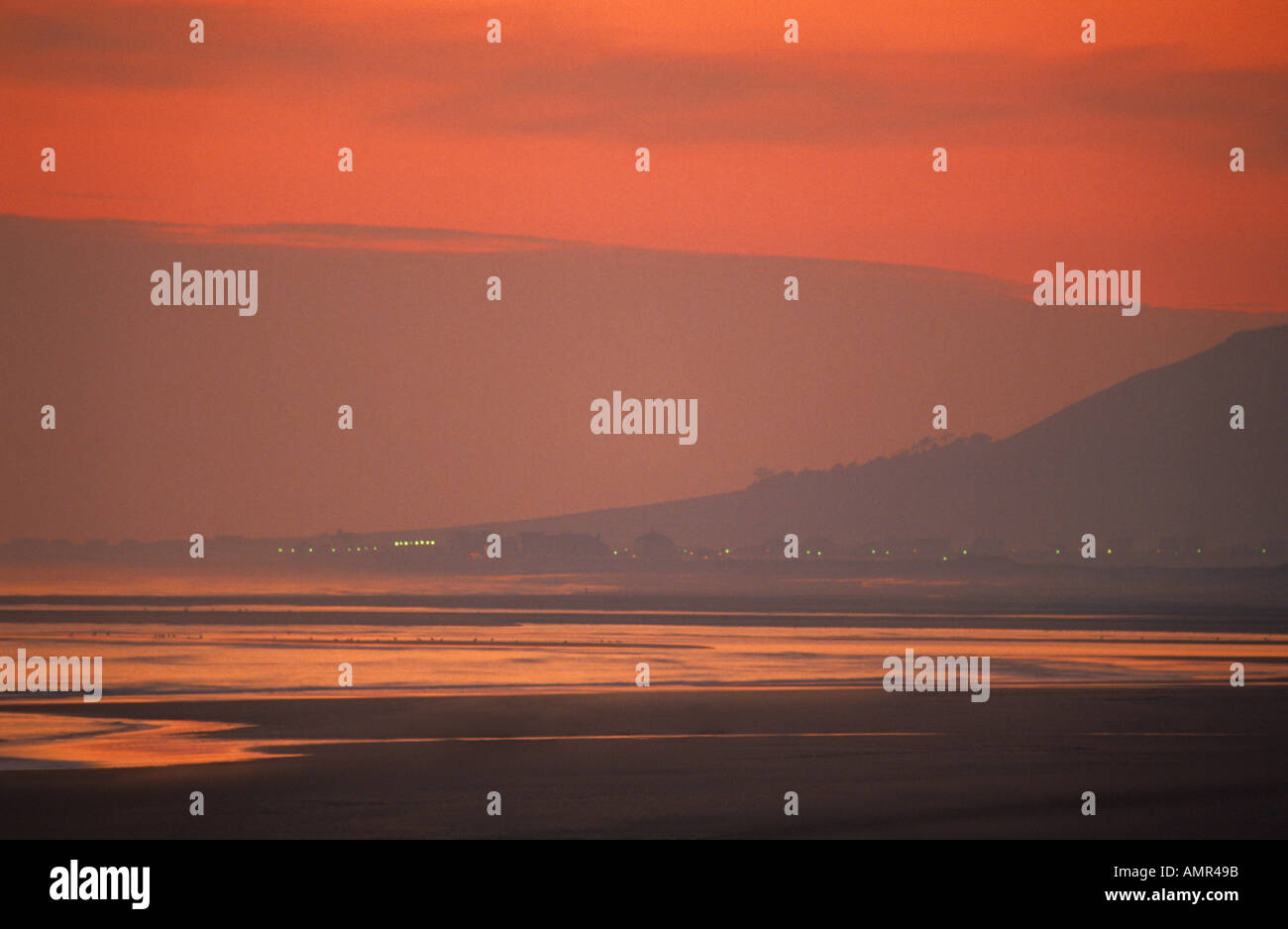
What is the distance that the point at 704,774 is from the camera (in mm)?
22828

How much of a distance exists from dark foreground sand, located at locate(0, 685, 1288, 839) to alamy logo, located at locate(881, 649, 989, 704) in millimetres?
1899

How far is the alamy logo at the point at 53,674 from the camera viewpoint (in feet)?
104
